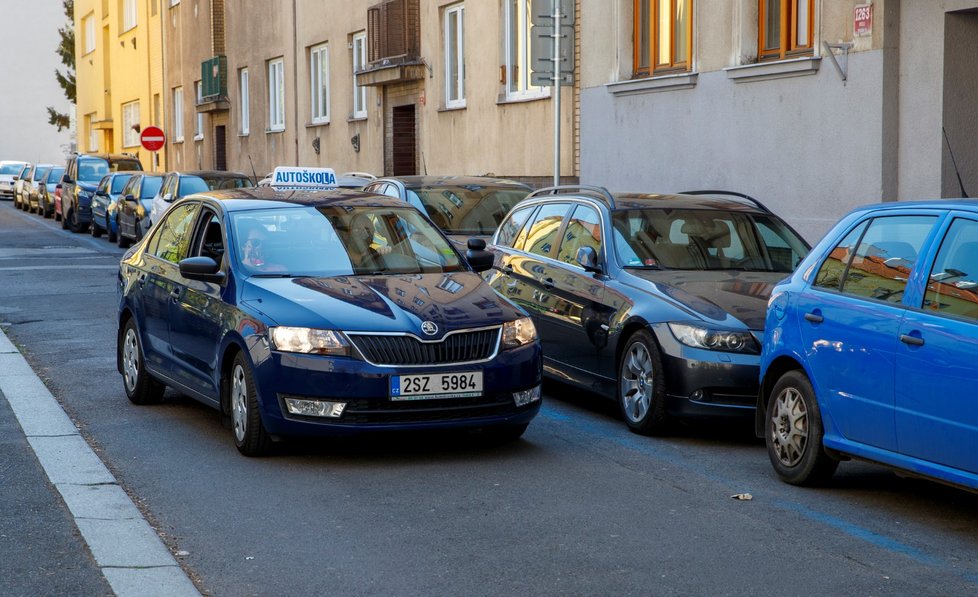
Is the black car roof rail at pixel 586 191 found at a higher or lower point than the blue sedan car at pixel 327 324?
higher

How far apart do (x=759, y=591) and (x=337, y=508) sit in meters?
2.22

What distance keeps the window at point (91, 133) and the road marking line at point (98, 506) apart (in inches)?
2290

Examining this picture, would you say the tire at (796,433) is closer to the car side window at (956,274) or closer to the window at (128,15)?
the car side window at (956,274)

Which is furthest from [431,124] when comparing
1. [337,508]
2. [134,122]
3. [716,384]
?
[134,122]

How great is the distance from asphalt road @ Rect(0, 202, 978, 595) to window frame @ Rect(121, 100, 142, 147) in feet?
163

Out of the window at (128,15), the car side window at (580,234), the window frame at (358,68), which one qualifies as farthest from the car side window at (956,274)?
the window at (128,15)

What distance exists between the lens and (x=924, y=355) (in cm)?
632

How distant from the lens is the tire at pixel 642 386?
8.70m

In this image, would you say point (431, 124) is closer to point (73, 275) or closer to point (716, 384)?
point (73, 275)

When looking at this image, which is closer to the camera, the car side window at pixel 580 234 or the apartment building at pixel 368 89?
the car side window at pixel 580 234

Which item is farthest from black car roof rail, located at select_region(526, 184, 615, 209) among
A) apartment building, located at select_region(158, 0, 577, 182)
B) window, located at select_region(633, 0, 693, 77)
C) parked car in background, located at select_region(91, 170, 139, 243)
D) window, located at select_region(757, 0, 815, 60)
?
parked car in background, located at select_region(91, 170, 139, 243)

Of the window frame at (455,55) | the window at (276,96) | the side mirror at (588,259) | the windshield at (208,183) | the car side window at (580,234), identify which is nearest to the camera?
the side mirror at (588,259)

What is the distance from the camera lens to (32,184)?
4834 centimetres

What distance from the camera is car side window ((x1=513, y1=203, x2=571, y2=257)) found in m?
10.7
